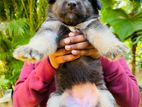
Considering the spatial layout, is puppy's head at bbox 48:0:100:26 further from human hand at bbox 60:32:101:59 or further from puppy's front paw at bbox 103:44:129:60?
puppy's front paw at bbox 103:44:129:60

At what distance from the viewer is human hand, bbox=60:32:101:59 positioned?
2.27 meters

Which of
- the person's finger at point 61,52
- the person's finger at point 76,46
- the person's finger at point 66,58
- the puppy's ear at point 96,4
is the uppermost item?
the puppy's ear at point 96,4

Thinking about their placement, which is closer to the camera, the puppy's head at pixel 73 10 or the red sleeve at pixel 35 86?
the puppy's head at pixel 73 10

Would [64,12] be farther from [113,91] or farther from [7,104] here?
[7,104]

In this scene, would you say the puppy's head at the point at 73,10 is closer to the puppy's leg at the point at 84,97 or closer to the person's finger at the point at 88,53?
the person's finger at the point at 88,53

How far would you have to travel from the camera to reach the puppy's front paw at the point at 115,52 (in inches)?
86.4

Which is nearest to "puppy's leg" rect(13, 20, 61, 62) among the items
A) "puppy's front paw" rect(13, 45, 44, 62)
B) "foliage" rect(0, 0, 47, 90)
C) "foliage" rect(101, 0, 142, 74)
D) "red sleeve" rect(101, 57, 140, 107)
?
"puppy's front paw" rect(13, 45, 44, 62)

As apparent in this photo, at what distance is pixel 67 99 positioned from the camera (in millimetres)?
2357

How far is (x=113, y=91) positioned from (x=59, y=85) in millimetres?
364

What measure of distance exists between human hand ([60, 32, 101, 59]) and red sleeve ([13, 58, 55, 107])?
0.19 metres

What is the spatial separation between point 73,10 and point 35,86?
0.51 metres

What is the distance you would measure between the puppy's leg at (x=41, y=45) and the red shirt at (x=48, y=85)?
0.15 m

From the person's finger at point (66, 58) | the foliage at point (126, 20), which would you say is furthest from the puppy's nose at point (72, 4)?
the foliage at point (126, 20)

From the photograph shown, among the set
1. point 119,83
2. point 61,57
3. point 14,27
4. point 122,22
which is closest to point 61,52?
point 61,57
